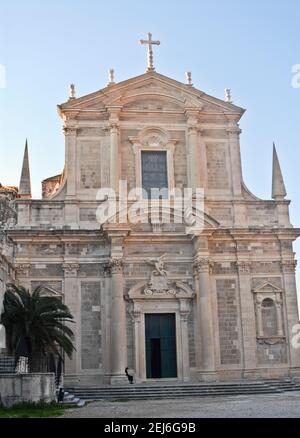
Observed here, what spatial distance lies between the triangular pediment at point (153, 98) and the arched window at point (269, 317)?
8.07 metres

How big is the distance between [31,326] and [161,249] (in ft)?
26.7

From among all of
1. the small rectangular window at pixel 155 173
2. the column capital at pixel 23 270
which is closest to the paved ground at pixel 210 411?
the column capital at pixel 23 270

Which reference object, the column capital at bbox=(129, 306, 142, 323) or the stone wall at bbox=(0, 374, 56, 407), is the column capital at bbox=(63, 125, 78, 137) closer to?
the column capital at bbox=(129, 306, 142, 323)

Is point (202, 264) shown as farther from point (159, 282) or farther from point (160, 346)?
point (160, 346)

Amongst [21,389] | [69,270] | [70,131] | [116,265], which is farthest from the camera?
[70,131]

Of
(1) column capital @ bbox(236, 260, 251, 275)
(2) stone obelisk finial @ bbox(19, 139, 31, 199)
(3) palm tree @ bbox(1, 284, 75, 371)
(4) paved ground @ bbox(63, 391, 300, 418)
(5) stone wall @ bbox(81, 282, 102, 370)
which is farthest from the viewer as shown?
(2) stone obelisk finial @ bbox(19, 139, 31, 199)

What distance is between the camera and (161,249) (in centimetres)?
2464

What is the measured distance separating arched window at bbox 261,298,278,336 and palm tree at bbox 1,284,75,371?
29.8ft

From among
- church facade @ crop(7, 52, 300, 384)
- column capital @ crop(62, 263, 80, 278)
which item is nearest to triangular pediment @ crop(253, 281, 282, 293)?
church facade @ crop(7, 52, 300, 384)

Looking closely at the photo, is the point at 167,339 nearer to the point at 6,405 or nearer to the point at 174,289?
the point at 174,289

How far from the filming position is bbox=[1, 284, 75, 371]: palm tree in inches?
687

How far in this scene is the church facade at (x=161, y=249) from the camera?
77.3ft
